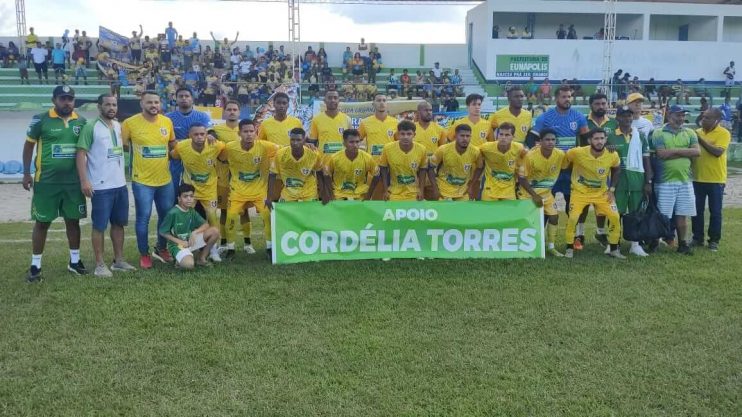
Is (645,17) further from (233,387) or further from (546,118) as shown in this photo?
(233,387)

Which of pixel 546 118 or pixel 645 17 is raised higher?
pixel 645 17

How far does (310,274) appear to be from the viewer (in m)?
6.94

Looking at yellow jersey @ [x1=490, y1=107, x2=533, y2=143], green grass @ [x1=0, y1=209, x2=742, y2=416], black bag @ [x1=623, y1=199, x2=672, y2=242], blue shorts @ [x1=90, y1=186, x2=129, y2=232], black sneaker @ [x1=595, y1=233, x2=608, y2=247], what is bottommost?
green grass @ [x1=0, y1=209, x2=742, y2=416]

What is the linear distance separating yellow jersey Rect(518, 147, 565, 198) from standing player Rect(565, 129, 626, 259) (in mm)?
205

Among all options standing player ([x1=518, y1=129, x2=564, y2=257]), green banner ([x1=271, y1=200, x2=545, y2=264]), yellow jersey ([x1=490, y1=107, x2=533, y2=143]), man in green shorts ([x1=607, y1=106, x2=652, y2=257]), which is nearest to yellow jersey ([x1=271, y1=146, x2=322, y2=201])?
green banner ([x1=271, y1=200, x2=545, y2=264])

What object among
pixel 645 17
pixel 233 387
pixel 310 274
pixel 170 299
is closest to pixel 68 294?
pixel 170 299

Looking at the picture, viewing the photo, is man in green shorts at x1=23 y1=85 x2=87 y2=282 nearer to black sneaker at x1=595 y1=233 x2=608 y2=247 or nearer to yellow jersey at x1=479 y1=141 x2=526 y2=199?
yellow jersey at x1=479 y1=141 x2=526 y2=199

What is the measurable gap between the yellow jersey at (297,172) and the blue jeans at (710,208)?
5221 mm

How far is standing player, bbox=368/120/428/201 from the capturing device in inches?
306

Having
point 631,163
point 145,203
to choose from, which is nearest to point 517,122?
point 631,163

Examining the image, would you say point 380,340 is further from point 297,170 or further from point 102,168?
point 102,168

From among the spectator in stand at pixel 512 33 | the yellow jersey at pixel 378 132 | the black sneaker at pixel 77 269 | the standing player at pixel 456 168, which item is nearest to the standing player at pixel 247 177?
the yellow jersey at pixel 378 132

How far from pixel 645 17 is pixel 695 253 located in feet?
86.8

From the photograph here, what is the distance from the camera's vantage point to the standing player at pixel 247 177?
25.7ft
